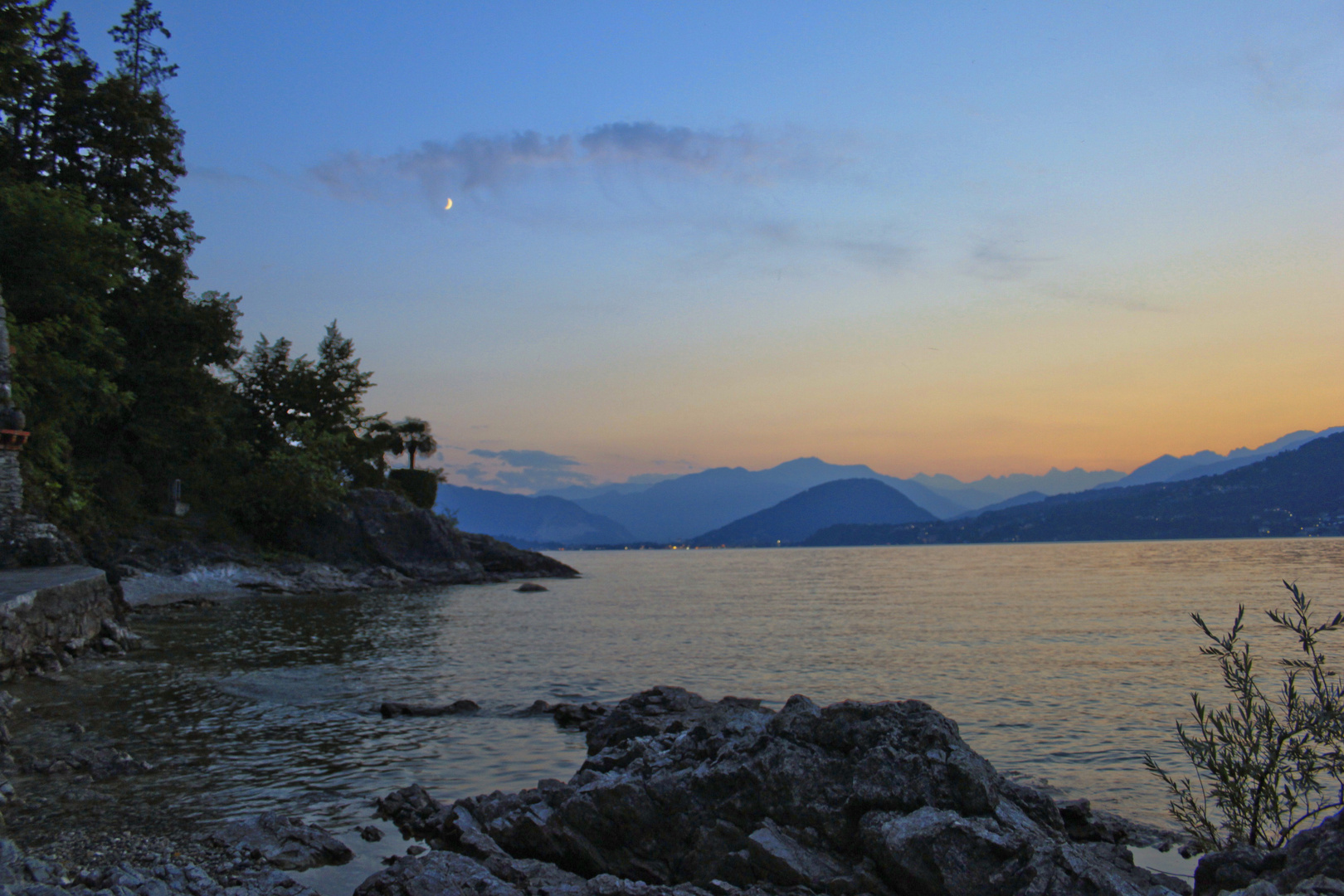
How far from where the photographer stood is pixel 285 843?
745 centimetres

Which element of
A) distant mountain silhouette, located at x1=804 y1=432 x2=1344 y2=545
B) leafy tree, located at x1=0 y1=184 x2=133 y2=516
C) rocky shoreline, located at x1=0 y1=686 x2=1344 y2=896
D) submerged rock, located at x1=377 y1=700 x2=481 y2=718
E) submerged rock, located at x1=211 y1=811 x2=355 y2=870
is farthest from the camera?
distant mountain silhouette, located at x1=804 y1=432 x2=1344 y2=545

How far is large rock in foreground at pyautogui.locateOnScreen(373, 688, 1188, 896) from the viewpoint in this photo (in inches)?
234

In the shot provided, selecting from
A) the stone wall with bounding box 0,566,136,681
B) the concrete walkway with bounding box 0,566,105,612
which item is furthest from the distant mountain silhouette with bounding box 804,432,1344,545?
the concrete walkway with bounding box 0,566,105,612

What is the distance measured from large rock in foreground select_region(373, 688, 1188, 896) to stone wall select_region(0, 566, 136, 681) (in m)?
12.9

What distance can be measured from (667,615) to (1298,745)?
32.1m

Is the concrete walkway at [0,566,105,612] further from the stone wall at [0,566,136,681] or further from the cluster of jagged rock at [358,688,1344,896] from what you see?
the cluster of jagged rock at [358,688,1344,896]

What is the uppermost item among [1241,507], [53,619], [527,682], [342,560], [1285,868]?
[1241,507]

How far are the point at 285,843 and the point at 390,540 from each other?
188ft

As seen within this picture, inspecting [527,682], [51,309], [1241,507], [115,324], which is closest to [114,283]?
[51,309]

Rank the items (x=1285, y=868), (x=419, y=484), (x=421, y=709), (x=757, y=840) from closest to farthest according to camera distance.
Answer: (x=1285, y=868) → (x=757, y=840) → (x=421, y=709) → (x=419, y=484)

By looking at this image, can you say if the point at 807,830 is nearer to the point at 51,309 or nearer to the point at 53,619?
the point at 53,619

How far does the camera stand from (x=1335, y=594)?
39125 mm

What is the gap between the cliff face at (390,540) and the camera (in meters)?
57.3

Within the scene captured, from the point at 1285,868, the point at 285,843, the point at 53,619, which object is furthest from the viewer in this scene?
the point at 53,619
